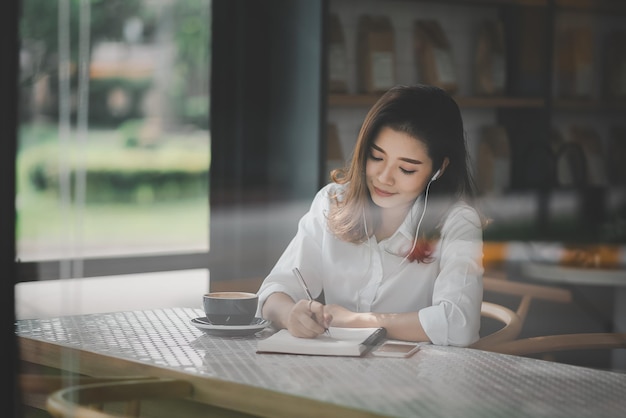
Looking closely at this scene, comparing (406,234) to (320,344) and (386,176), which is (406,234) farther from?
(320,344)

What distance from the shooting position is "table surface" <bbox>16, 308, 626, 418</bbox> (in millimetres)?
1041

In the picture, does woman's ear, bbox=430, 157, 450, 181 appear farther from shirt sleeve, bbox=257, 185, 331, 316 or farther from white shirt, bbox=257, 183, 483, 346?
shirt sleeve, bbox=257, 185, 331, 316

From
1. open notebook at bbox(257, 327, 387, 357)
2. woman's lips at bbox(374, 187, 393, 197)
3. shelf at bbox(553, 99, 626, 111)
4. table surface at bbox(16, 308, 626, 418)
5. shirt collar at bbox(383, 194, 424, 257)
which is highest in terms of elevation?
shelf at bbox(553, 99, 626, 111)

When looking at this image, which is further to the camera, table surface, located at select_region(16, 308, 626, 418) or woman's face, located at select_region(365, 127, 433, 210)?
woman's face, located at select_region(365, 127, 433, 210)

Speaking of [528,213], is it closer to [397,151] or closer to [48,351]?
[397,151]

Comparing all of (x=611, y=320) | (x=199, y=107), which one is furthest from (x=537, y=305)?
(x=199, y=107)

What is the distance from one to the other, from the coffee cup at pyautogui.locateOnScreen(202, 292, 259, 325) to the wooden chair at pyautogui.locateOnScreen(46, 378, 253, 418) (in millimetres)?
193

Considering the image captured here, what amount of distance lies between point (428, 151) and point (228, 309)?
1.54 feet

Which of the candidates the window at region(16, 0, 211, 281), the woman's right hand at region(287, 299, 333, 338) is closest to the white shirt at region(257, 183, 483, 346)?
the woman's right hand at region(287, 299, 333, 338)

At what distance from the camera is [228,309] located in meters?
1.38

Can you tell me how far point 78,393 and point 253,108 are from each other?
1.22m

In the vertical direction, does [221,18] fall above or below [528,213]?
above

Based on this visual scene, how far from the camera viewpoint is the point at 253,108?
88.3 inches

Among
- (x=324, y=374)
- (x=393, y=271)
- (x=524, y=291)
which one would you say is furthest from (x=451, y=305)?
(x=324, y=374)
